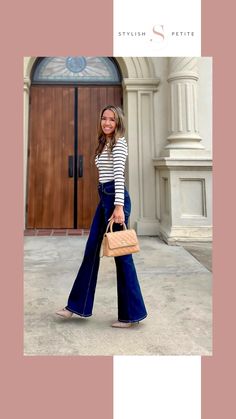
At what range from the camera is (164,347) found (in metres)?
2.19

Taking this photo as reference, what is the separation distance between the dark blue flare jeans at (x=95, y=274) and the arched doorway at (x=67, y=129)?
3.11 metres

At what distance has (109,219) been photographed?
2346mm

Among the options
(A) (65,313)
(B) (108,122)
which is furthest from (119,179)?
(A) (65,313)

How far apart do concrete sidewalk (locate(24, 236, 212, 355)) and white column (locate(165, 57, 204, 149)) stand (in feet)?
4.64

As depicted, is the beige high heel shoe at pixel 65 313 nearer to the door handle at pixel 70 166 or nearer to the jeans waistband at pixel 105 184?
the jeans waistband at pixel 105 184

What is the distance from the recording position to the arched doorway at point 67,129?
5.63 metres

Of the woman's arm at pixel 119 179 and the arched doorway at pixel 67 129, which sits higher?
the arched doorway at pixel 67 129

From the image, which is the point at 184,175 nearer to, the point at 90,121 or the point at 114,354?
the point at 90,121

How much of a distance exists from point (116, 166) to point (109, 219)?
31 cm

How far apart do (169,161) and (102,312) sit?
2.53 m

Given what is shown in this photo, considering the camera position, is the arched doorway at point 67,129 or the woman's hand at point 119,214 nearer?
the woman's hand at point 119,214

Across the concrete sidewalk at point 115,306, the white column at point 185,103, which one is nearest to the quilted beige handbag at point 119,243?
the concrete sidewalk at point 115,306

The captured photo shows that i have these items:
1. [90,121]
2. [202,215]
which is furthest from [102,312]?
[90,121]

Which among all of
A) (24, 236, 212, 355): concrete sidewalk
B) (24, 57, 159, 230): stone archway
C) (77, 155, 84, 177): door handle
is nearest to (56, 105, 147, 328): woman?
(24, 236, 212, 355): concrete sidewalk
